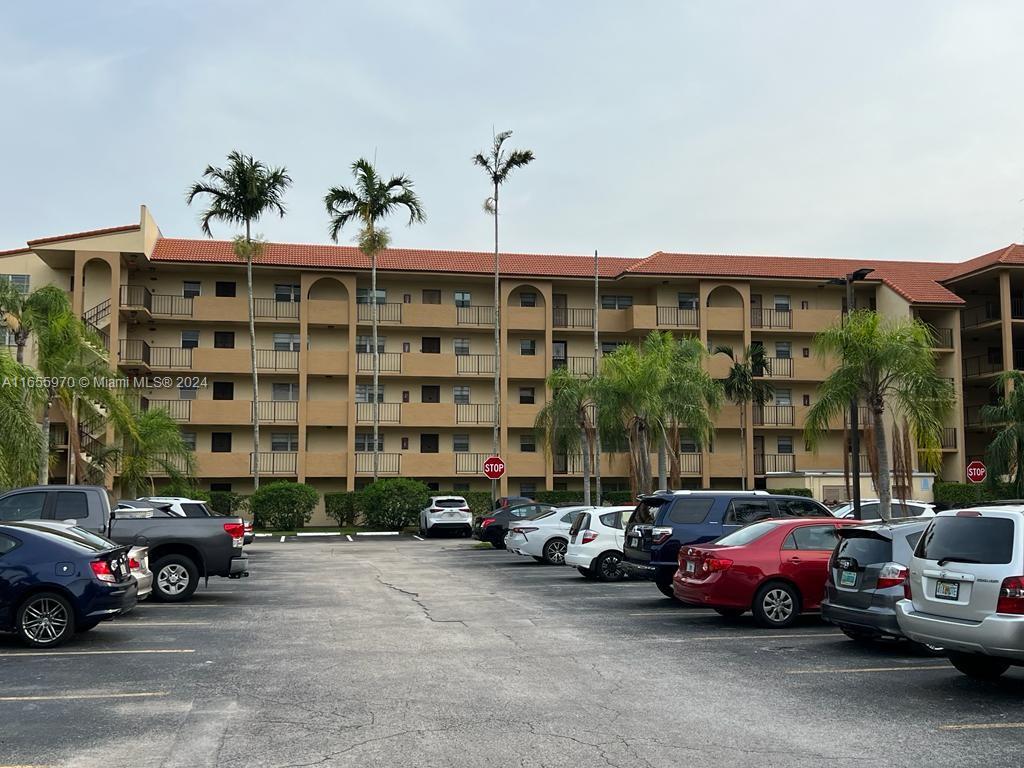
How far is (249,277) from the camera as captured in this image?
150ft

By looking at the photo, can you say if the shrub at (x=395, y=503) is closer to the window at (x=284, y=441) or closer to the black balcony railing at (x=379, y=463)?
→ the black balcony railing at (x=379, y=463)

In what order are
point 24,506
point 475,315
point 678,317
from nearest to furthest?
point 24,506
point 475,315
point 678,317

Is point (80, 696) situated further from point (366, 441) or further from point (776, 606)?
point (366, 441)

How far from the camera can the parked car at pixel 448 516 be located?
41000mm

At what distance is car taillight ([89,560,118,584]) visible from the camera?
12.0 metres

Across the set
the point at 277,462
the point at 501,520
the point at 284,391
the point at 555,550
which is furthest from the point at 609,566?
the point at 284,391

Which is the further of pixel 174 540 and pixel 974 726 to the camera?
pixel 174 540

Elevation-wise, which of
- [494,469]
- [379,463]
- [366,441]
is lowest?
[494,469]

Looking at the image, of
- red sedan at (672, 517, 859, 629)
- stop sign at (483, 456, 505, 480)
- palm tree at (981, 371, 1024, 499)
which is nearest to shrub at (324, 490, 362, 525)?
stop sign at (483, 456, 505, 480)

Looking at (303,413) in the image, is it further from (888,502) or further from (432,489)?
(888,502)

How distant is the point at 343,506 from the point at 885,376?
28456 mm

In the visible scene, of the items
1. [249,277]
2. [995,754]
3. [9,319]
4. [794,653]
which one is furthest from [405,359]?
[995,754]

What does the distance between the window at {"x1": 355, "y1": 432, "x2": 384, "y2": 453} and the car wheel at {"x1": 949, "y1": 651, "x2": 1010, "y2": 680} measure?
1621 inches

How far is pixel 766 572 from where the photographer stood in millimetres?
13805
